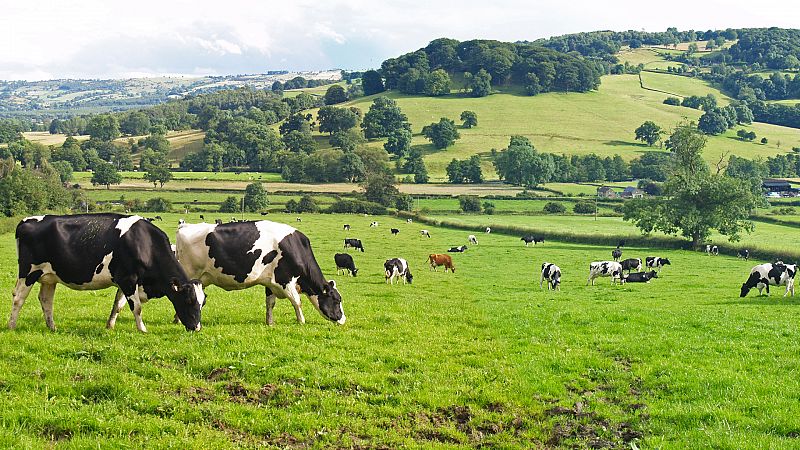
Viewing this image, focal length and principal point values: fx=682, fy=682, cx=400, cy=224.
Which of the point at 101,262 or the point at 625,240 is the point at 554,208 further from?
the point at 101,262

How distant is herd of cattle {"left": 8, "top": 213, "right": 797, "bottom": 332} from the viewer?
15.1 metres

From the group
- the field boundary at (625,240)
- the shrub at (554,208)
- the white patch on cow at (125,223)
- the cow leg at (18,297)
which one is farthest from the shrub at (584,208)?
the cow leg at (18,297)

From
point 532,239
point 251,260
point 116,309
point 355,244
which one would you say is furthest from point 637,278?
point 116,309

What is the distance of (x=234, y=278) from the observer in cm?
1816

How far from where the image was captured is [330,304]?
18750 mm

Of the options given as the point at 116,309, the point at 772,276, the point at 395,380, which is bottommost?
the point at 772,276

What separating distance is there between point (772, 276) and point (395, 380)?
86.9 feet

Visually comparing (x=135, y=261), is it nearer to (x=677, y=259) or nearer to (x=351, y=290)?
(x=351, y=290)

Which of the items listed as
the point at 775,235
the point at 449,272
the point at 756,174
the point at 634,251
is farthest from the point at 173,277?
the point at 756,174

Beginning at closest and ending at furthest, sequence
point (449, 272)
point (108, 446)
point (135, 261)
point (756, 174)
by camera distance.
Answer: point (108, 446)
point (135, 261)
point (449, 272)
point (756, 174)

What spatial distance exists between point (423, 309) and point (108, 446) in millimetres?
15040

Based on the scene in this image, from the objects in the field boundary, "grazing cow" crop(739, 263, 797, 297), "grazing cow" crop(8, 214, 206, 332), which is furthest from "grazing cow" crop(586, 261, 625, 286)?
"grazing cow" crop(8, 214, 206, 332)

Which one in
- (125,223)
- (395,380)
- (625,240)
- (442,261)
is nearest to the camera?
(395,380)

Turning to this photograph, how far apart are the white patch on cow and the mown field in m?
2.25
